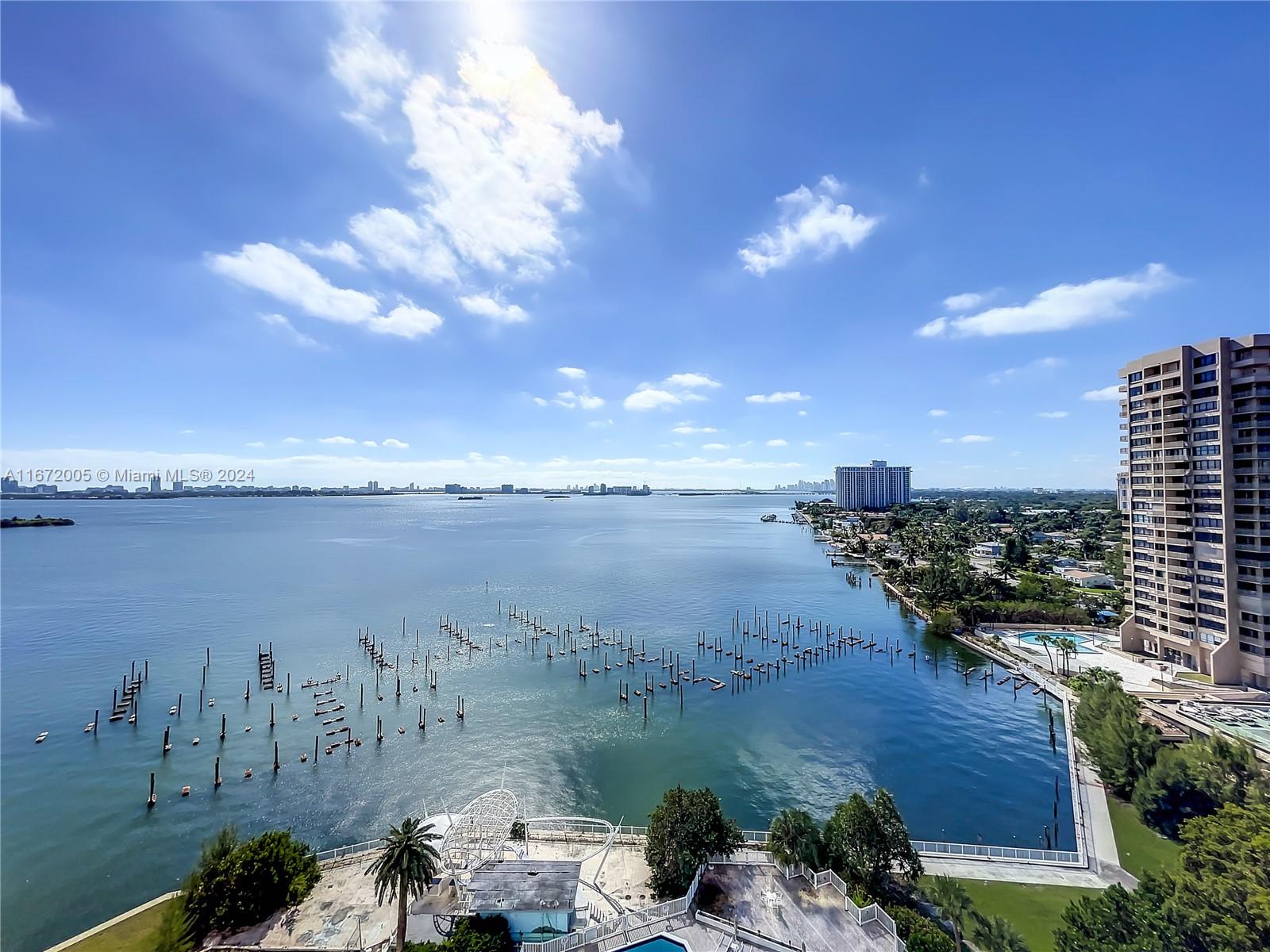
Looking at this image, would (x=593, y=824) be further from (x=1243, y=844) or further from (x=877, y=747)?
(x=1243, y=844)

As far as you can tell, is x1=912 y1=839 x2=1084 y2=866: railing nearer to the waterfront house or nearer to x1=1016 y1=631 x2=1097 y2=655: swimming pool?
the waterfront house

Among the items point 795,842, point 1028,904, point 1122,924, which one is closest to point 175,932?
point 795,842

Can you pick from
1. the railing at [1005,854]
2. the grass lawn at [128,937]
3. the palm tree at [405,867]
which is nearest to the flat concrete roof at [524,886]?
the palm tree at [405,867]

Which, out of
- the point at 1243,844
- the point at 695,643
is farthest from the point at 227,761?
the point at 1243,844

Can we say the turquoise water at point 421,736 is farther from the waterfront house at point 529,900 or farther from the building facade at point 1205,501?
the building facade at point 1205,501

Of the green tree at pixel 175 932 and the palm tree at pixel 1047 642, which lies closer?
the green tree at pixel 175 932
